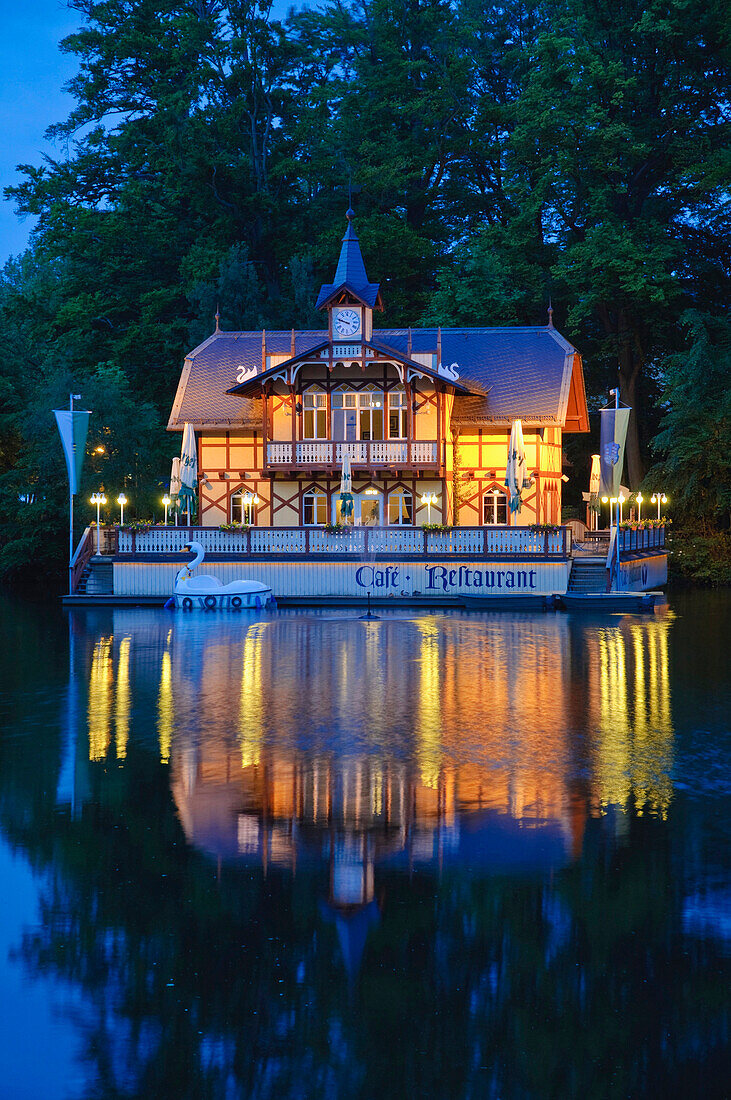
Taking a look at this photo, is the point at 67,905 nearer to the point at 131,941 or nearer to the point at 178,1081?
the point at 131,941

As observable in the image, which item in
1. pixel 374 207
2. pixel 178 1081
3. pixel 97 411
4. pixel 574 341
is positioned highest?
pixel 374 207

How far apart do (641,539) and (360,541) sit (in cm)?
1127

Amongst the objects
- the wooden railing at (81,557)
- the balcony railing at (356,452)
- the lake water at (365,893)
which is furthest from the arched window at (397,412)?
the lake water at (365,893)

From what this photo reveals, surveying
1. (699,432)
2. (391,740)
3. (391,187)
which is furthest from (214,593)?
(391,187)

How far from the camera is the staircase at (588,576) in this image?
115 ft

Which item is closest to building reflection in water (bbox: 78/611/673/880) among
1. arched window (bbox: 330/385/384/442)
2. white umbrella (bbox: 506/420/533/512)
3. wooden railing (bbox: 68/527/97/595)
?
wooden railing (bbox: 68/527/97/595)

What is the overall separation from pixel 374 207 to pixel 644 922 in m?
57.3

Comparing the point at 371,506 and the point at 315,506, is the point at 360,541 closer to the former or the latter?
the point at 371,506

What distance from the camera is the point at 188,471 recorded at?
3934 cm

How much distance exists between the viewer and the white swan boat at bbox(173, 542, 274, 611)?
32.2 m

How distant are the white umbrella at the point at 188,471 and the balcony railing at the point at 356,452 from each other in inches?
108

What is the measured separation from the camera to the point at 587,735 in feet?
44.5

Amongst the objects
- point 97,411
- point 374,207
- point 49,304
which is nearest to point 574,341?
point 374,207

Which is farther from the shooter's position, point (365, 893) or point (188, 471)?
point (188, 471)
